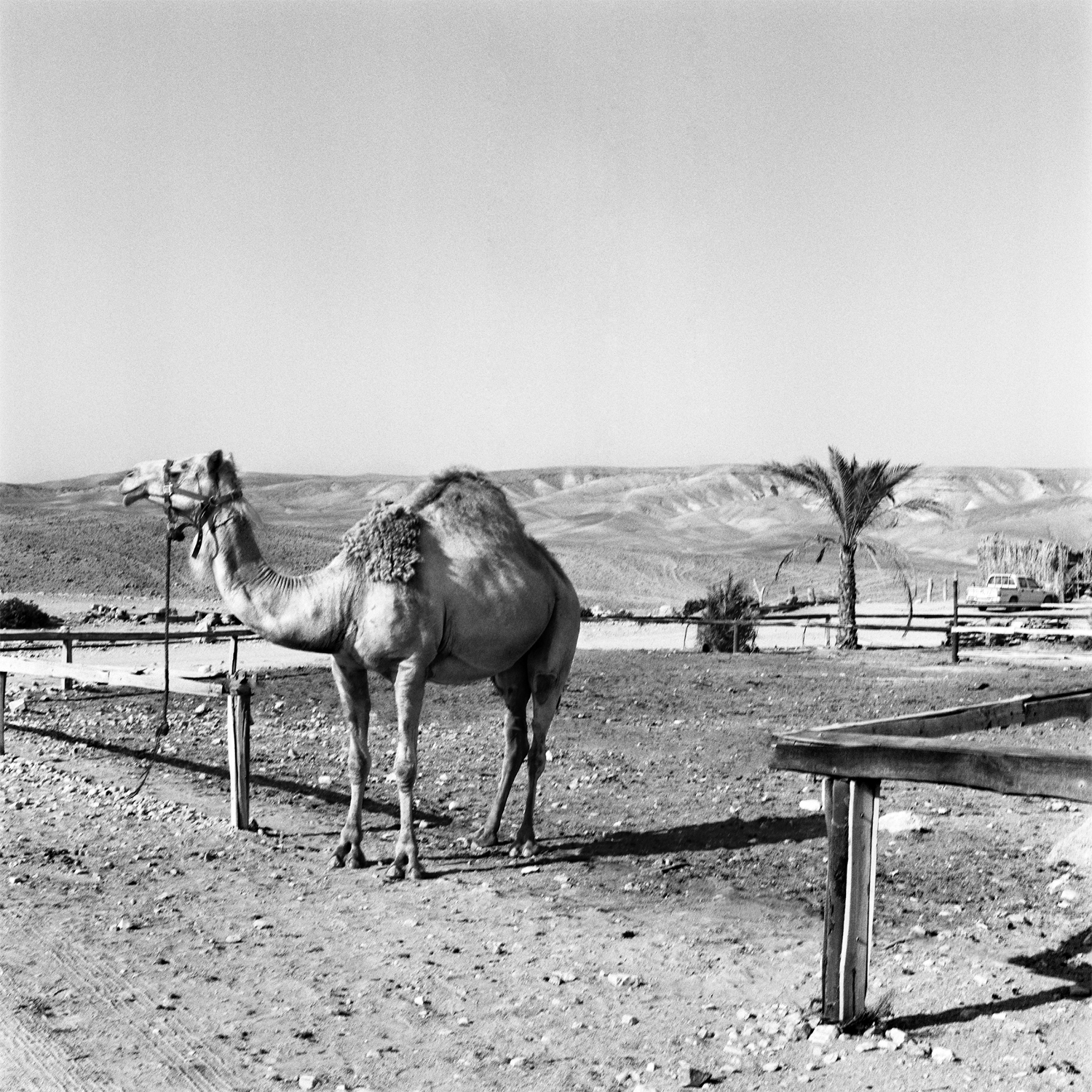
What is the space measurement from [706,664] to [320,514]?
94083mm

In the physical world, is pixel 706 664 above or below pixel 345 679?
below

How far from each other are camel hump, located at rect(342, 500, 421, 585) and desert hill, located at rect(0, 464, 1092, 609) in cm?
109

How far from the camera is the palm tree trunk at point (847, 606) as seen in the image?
83.4 feet

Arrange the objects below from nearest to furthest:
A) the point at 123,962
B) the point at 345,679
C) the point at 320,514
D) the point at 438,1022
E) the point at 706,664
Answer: the point at 438,1022 → the point at 123,962 → the point at 345,679 → the point at 706,664 → the point at 320,514

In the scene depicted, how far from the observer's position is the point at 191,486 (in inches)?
300

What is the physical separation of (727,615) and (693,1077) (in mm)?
22885

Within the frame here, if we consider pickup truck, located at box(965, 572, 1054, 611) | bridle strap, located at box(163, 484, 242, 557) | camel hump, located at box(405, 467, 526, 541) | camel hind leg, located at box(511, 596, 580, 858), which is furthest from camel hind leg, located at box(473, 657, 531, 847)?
pickup truck, located at box(965, 572, 1054, 611)

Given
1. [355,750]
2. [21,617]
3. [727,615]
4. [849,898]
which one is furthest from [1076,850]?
[21,617]

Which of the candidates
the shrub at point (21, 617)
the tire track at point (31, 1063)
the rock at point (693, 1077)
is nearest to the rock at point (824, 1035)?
the rock at point (693, 1077)

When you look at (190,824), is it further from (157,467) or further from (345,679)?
(157,467)

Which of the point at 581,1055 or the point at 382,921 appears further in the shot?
the point at 382,921

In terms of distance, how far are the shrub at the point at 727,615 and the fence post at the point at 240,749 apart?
54.4ft

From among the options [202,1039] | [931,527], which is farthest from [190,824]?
[931,527]

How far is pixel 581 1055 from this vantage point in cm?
462
